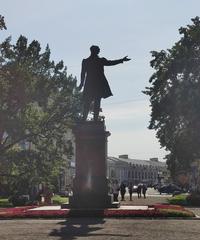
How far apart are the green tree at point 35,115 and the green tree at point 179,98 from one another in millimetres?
7531

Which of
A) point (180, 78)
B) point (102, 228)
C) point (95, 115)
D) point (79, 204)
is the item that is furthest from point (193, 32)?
point (102, 228)

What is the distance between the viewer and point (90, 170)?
2220 centimetres

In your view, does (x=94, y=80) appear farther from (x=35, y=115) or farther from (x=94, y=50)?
(x=35, y=115)

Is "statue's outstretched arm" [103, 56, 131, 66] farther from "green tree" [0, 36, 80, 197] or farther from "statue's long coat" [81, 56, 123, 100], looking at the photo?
"green tree" [0, 36, 80, 197]

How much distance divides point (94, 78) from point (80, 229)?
991 centimetres

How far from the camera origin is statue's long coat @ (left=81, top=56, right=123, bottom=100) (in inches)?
957

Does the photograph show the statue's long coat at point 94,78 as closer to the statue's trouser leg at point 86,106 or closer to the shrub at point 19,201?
the statue's trouser leg at point 86,106

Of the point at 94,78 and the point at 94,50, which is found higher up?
the point at 94,50

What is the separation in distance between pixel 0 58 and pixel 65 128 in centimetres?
882

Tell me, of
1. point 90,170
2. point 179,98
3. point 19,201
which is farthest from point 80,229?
point 179,98

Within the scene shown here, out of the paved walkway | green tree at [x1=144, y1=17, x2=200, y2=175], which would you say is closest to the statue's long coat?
the paved walkway

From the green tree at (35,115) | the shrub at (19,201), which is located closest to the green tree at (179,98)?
the green tree at (35,115)

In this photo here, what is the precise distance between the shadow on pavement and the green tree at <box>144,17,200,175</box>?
28.8 meters

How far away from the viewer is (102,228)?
621 inches
